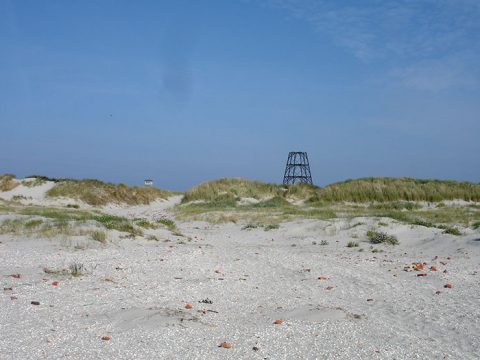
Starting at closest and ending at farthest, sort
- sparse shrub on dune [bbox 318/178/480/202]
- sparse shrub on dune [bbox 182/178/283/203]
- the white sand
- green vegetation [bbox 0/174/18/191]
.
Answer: the white sand → sparse shrub on dune [bbox 318/178/480/202] → sparse shrub on dune [bbox 182/178/283/203] → green vegetation [bbox 0/174/18/191]

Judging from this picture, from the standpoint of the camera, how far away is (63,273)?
373 inches

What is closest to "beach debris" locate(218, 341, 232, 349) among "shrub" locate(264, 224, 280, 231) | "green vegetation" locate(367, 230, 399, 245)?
"green vegetation" locate(367, 230, 399, 245)

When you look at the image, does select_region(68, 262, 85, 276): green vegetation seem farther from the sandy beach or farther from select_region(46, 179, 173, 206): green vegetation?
select_region(46, 179, 173, 206): green vegetation

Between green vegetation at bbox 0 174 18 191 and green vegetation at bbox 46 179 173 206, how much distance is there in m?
3.44

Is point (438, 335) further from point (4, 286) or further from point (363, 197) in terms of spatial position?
point (363, 197)

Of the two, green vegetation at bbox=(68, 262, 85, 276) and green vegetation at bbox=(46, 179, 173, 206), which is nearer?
green vegetation at bbox=(68, 262, 85, 276)

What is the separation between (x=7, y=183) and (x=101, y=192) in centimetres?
739

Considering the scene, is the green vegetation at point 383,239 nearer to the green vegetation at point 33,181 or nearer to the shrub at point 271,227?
the shrub at point 271,227

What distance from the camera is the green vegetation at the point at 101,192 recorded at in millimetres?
37656

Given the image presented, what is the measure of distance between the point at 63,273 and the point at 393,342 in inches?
248

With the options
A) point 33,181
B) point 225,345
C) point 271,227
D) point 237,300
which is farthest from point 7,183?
point 225,345

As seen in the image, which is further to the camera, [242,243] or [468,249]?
[242,243]

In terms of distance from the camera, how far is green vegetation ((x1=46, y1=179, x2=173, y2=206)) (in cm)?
3766

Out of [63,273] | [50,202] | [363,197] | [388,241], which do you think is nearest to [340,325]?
[63,273]
